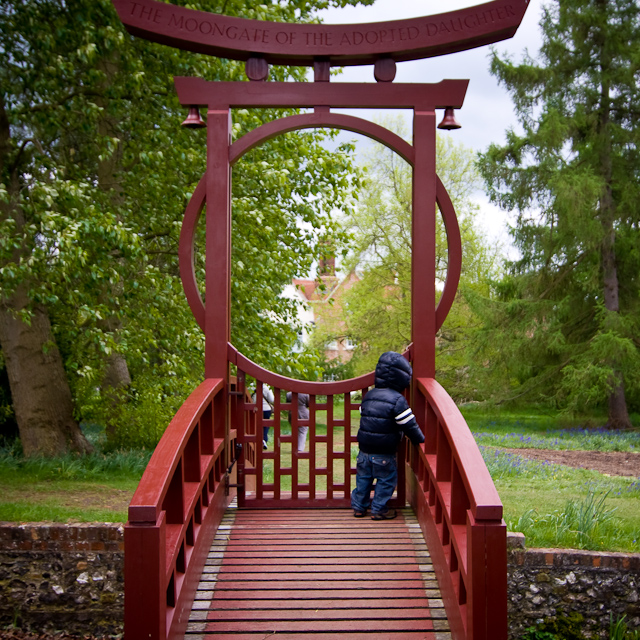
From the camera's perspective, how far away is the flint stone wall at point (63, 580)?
17.0ft

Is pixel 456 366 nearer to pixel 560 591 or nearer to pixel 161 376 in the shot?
pixel 161 376

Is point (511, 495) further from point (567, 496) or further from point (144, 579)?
point (144, 579)

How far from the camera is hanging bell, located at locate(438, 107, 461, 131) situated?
493 cm

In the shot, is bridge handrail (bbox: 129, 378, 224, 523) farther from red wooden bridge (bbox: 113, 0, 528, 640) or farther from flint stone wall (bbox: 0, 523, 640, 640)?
flint stone wall (bbox: 0, 523, 640, 640)

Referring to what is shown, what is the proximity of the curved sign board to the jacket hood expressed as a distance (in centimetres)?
207

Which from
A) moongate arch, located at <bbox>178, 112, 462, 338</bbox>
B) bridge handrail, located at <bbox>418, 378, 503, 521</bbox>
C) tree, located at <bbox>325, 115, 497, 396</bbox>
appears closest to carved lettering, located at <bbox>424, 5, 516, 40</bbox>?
moongate arch, located at <bbox>178, 112, 462, 338</bbox>

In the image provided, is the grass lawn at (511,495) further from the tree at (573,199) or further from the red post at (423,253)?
the tree at (573,199)

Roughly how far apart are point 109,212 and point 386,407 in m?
→ 3.57

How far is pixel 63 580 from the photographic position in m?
5.18

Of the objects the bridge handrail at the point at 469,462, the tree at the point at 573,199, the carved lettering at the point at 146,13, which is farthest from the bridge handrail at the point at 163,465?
the tree at the point at 573,199

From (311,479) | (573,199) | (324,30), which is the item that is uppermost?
(573,199)

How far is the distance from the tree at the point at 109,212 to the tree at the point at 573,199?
31.8ft

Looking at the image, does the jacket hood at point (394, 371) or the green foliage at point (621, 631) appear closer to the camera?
the jacket hood at point (394, 371)

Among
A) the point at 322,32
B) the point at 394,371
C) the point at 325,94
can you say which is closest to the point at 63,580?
the point at 394,371
